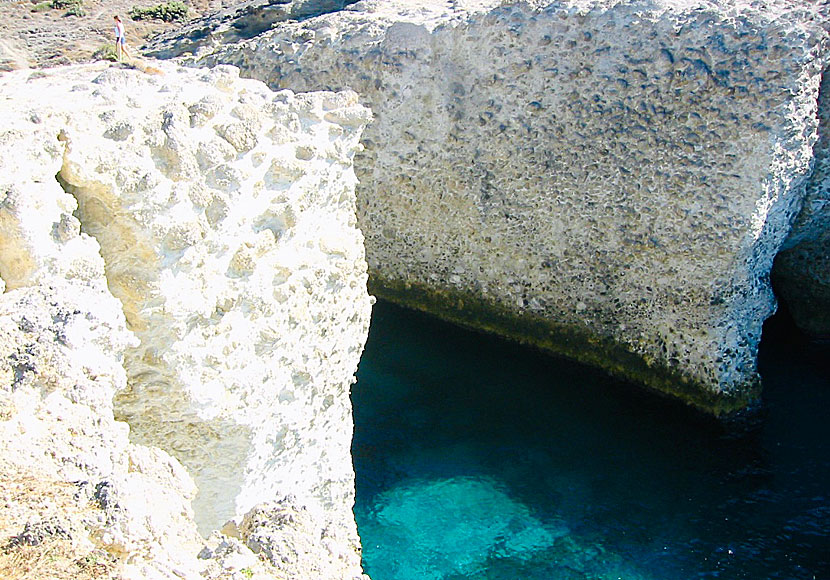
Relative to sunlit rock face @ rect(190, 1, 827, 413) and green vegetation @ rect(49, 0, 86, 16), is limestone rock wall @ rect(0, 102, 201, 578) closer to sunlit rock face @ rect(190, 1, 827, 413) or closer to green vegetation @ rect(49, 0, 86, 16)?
sunlit rock face @ rect(190, 1, 827, 413)

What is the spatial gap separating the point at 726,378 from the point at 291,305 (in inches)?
245

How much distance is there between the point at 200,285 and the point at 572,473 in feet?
18.0

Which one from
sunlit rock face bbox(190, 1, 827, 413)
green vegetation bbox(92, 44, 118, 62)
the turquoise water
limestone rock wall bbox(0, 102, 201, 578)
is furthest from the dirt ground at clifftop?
limestone rock wall bbox(0, 102, 201, 578)

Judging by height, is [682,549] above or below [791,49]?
below

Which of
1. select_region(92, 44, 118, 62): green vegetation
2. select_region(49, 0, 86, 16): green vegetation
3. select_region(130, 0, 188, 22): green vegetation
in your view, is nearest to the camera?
select_region(92, 44, 118, 62): green vegetation

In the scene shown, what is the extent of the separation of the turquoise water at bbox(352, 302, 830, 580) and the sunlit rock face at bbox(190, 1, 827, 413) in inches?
29.1

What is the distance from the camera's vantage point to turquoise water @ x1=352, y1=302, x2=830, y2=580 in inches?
279

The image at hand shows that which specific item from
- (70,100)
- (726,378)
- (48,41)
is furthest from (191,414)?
(48,41)

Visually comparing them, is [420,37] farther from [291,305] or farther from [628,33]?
[291,305]

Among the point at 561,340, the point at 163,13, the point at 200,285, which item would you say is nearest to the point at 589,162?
the point at 561,340

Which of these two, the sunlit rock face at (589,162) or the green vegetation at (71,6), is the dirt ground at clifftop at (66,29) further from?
the sunlit rock face at (589,162)

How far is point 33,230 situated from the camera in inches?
130

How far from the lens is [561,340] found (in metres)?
10.3

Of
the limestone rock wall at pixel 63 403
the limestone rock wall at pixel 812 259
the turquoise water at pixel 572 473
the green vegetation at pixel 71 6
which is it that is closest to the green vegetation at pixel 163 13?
the green vegetation at pixel 71 6
